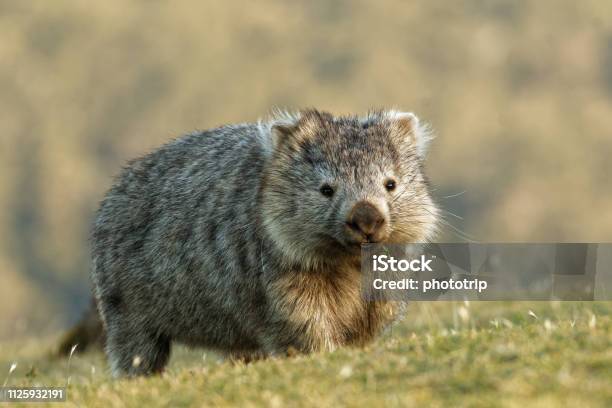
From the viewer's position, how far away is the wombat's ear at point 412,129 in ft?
39.0

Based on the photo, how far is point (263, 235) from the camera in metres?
11.2

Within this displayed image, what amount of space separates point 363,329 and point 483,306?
29.0 feet

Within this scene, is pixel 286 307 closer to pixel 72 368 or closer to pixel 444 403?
pixel 444 403

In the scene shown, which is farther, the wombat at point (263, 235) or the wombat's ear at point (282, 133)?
the wombat's ear at point (282, 133)

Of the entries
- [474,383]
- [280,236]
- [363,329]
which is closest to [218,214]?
[280,236]

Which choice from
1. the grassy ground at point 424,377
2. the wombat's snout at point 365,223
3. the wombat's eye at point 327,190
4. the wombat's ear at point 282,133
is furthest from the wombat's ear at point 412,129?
the grassy ground at point 424,377

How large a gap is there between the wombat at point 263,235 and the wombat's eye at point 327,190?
0.06 ft

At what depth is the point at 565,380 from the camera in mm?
7109

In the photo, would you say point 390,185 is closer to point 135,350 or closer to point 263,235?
point 263,235

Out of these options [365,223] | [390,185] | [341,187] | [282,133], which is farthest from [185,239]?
[365,223]

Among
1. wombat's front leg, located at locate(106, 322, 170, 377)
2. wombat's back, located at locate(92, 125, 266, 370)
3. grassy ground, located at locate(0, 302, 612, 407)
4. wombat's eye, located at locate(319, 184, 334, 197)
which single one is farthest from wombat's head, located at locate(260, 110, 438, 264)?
wombat's front leg, located at locate(106, 322, 170, 377)

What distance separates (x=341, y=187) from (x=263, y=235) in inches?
41.9

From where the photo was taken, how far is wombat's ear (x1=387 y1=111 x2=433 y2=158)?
11891 mm

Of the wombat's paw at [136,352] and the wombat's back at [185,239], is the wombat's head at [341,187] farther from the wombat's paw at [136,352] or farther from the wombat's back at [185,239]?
the wombat's paw at [136,352]
